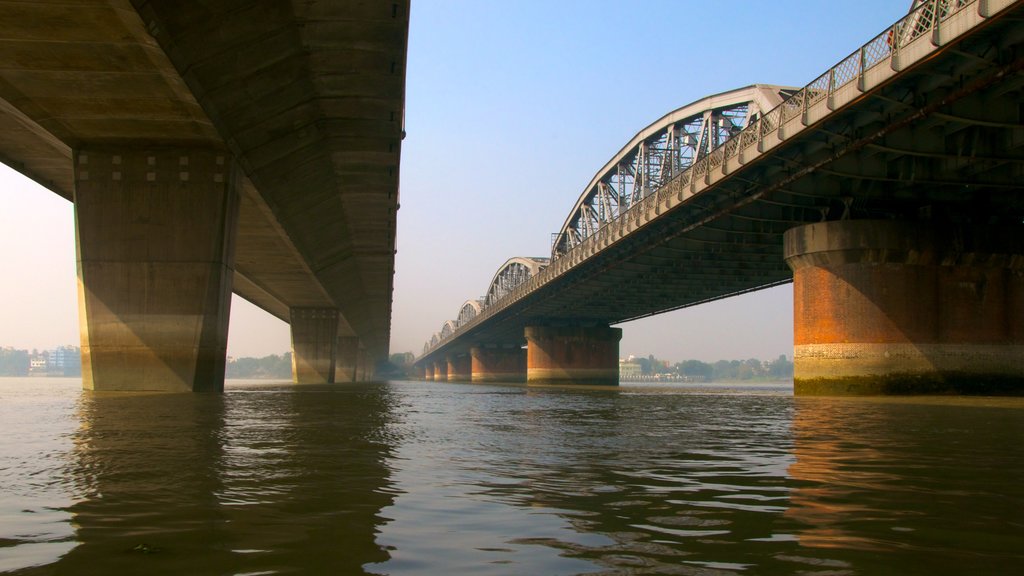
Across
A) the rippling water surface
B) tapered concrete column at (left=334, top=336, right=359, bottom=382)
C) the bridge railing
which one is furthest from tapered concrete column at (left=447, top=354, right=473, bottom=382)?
the rippling water surface

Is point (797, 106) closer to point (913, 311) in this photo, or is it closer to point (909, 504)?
point (913, 311)

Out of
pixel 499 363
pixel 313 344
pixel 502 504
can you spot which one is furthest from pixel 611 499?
pixel 499 363

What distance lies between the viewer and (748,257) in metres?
59.9

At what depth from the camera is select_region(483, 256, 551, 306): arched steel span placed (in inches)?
4491

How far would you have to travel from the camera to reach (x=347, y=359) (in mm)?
120500

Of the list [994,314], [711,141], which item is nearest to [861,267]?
[994,314]

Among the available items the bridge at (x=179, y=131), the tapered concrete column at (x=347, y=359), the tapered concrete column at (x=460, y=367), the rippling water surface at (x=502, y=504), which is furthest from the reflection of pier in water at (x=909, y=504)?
the tapered concrete column at (x=460, y=367)

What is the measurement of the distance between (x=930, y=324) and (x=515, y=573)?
38091 millimetres

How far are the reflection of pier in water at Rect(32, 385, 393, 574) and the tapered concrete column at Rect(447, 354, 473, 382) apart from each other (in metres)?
173

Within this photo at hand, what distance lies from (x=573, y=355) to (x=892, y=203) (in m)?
63.5

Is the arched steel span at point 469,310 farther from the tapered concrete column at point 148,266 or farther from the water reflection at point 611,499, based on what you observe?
the water reflection at point 611,499

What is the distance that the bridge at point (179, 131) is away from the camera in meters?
21.6

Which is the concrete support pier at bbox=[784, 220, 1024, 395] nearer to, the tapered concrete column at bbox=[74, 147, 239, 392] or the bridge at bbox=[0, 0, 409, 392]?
the bridge at bbox=[0, 0, 409, 392]

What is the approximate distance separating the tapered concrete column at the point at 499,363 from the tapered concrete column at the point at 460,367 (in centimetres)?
2897
